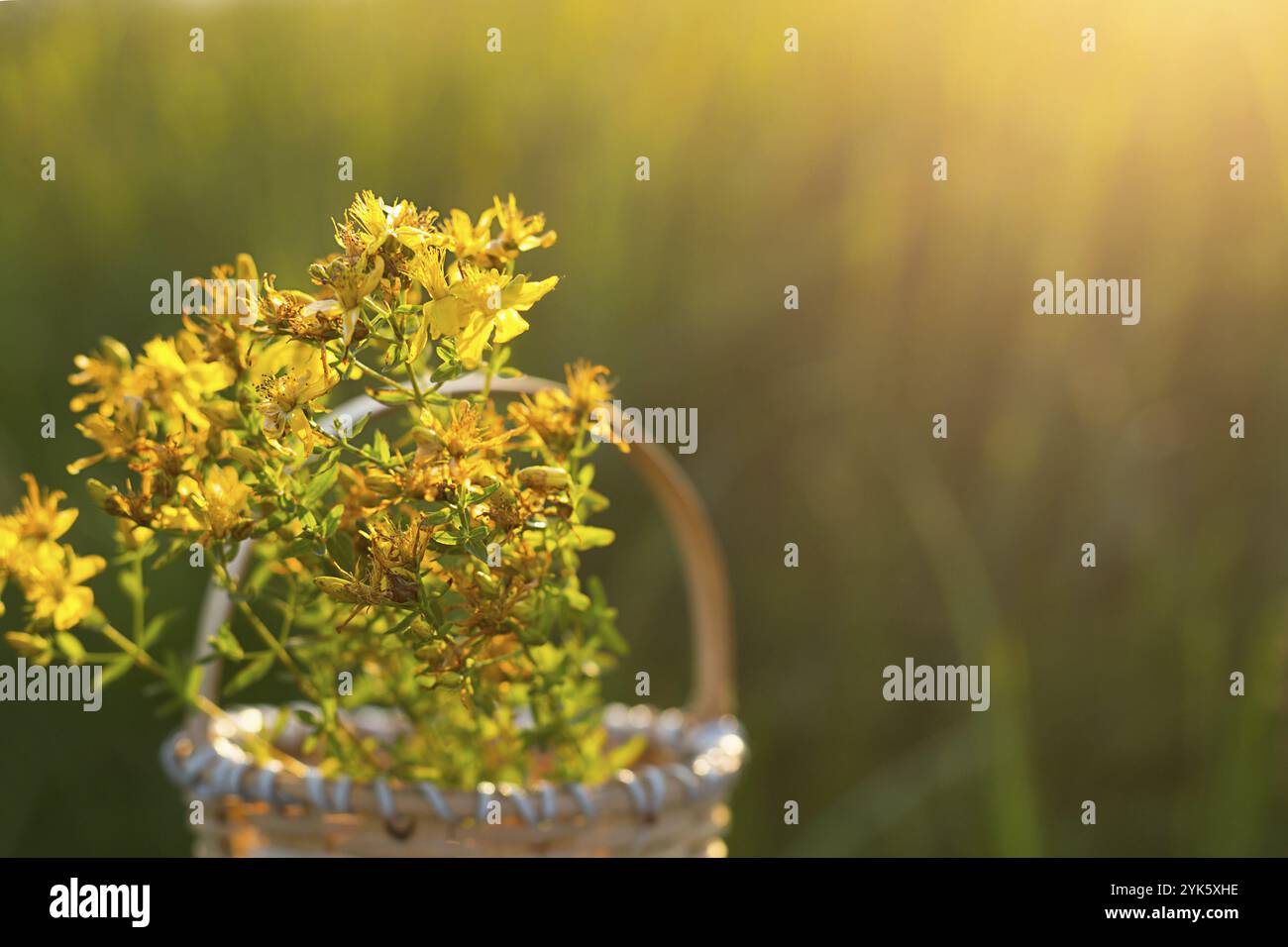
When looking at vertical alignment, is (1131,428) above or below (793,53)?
below

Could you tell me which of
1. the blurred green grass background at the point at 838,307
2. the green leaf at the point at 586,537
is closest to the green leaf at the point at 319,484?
the green leaf at the point at 586,537

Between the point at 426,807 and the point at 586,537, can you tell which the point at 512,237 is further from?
the point at 426,807

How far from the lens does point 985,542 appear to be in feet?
4.65

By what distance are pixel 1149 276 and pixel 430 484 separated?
1.28 m

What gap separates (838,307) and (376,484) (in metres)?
1.07

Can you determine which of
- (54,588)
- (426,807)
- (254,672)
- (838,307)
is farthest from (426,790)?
(838,307)

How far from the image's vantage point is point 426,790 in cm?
64

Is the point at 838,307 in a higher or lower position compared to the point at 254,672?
higher

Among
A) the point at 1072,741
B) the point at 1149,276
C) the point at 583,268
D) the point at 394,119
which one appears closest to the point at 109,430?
the point at 583,268

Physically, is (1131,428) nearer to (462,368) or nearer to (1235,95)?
(1235,95)

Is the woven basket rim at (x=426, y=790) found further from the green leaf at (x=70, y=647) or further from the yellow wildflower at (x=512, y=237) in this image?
the yellow wildflower at (x=512, y=237)

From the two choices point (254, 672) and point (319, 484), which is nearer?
point (319, 484)

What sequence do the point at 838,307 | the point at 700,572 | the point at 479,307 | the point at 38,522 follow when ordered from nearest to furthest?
the point at 479,307 < the point at 38,522 < the point at 700,572 < the point at 838,307

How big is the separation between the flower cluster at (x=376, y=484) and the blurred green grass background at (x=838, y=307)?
2.28 feet
